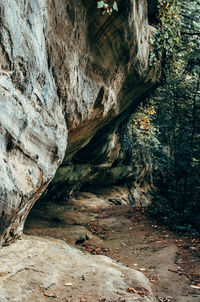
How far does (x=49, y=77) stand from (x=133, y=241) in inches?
212

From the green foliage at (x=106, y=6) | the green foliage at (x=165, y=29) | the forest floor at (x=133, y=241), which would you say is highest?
the green foliage at (x=165, y=29)

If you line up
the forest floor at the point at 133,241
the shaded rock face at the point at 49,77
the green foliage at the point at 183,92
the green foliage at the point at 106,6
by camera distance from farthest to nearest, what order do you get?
1. the green foliage at the point at 183,92
2. the forest floor at the point at 133,241
3. the green foliage at the point at 106,6
4. the shaded rock face at the point at 49,77

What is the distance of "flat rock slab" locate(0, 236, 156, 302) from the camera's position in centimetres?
316

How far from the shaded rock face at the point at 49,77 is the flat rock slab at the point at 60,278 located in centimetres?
45

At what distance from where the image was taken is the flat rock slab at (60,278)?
3.16 meters

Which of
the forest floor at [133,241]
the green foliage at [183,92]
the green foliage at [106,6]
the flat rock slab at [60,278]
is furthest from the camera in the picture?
the green foliage at [183,92]

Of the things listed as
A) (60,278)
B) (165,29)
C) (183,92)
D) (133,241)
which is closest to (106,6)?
(60,278)

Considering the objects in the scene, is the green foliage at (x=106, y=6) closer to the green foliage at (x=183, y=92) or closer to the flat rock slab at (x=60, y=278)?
the green foliage at (x=183, y=92)

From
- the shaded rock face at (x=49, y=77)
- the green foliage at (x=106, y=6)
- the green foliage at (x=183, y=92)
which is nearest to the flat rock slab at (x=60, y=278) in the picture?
the shaded rock face at (x=49, y=77)

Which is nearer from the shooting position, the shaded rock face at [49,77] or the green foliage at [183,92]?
the shaded rock face at [49,77]

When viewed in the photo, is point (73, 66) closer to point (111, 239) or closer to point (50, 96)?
point (50, 96)

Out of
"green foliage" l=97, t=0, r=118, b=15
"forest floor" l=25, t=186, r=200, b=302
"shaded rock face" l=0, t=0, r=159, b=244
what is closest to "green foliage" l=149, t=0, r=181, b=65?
"shaded rock face" l=0, t=0, r=159, b=244

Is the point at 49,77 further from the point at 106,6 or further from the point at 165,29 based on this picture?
the point at 165,29

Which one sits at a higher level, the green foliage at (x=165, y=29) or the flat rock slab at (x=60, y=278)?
the green foliage at (x=165, y=29)
